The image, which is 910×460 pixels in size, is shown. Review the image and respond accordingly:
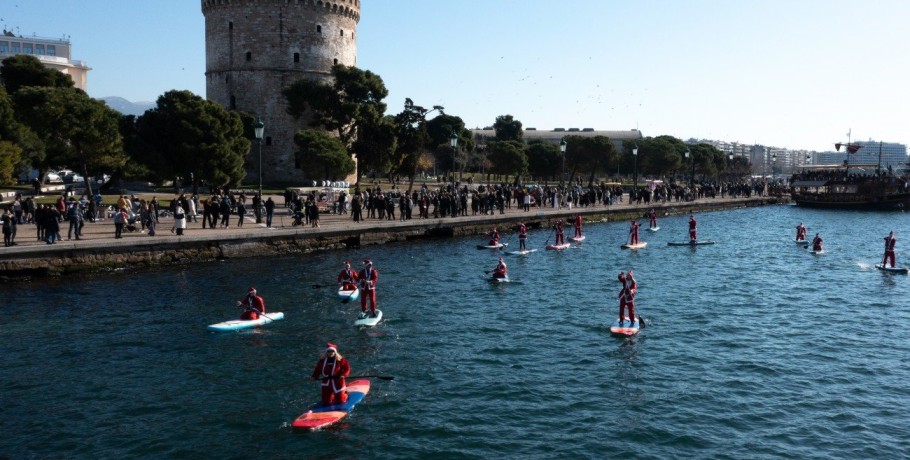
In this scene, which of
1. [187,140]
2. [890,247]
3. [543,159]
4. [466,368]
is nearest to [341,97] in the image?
[187,140]

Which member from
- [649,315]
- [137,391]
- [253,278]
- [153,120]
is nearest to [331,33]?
[153,120]

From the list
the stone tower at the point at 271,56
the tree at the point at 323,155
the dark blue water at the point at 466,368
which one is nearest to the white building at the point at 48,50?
the stone tower at the point at 271,56

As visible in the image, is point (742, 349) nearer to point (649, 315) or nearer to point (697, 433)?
point (649, 315)

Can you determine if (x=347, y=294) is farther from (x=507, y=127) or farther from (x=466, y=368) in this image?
(x=507, y=127)

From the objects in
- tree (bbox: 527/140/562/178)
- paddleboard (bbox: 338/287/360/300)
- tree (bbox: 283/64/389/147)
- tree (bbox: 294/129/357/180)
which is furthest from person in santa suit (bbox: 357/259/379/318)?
tree (bbox: 527/140/562/178)

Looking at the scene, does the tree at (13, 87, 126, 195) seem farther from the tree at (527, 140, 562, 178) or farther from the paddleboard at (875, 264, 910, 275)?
the tree at (527, 140, 562, 178)

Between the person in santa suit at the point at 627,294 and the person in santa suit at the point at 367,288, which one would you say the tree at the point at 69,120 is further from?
the person in santa suit at the point at 627,294

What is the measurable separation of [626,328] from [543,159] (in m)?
84.1

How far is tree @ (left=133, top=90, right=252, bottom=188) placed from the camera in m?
43.6

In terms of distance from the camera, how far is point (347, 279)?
2458 cm

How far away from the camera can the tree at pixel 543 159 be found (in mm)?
104188

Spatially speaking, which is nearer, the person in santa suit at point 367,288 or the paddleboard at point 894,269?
the person in santa suit at point 367,288

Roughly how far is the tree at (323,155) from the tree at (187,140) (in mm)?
15679

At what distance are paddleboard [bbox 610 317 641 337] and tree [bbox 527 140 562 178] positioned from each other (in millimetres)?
83444
